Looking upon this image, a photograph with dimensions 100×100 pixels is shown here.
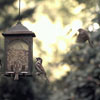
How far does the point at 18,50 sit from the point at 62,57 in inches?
202

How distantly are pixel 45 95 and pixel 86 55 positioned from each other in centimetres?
362

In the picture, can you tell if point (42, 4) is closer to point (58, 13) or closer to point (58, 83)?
point (58, 13)

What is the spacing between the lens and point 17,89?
43.6ft

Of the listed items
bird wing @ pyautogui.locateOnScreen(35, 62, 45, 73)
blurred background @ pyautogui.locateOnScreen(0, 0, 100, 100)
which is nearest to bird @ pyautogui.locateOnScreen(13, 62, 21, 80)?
bird wing @ pyautogui.locateOnScreen(35, 62, 45, 73)

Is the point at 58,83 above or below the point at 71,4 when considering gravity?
below

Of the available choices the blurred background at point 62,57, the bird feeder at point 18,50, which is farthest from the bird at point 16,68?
the blurred background at point 62,57

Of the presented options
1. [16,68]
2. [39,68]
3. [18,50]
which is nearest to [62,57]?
[18,50]

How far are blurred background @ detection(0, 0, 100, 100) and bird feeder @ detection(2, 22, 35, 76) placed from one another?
59 centimetres

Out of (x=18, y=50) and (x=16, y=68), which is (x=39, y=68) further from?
(x=18, y=50)

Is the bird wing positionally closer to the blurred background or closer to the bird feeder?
the bird feeder

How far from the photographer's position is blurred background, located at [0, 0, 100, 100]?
962 cm

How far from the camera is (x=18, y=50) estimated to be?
6027mm

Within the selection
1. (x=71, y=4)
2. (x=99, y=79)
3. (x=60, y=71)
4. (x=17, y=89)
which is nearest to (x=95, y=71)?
(x=99, y=79)

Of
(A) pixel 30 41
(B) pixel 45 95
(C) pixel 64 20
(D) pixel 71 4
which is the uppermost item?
(C) pixel 64 20
